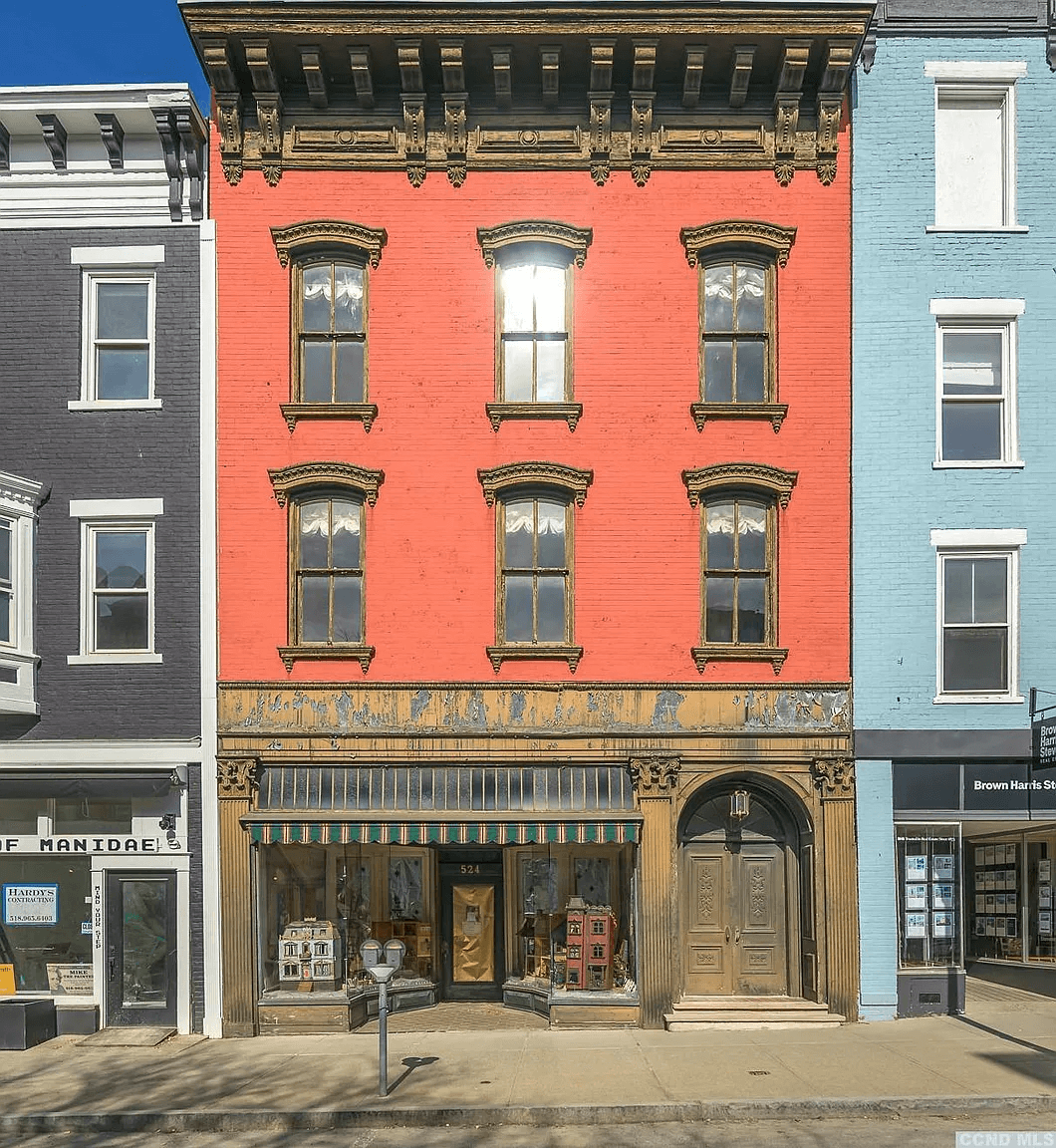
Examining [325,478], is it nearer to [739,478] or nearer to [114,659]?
[114,659]

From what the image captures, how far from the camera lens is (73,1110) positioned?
41.0 feet

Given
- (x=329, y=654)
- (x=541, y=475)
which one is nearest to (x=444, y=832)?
(x=329, y=654)

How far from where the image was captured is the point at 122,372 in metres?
17.2

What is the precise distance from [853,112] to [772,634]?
24.7 feet

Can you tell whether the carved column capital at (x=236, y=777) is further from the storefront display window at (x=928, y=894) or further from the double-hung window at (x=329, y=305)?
the storefront display window at (x=928, y=894)

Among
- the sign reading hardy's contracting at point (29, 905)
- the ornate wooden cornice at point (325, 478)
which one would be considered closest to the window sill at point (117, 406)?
the ornate wooden cornice at point (325, 478)

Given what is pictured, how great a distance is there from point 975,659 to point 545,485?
6451 millimetres

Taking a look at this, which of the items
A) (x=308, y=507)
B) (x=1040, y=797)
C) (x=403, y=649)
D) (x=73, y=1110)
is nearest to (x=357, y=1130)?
(x=73, y=1110)

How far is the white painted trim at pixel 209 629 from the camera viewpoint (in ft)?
53.2

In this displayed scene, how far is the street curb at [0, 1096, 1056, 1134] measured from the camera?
12.1 metres

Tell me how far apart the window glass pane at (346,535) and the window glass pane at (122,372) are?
10.7 ft

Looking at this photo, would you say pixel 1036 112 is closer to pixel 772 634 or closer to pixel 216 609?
pixel 772 634

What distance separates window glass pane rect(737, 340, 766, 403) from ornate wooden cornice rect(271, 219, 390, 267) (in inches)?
209

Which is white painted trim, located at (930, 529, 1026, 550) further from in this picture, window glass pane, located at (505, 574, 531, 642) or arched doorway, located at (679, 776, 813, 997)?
window glass pane, located at (505, 574, 531, 642)
